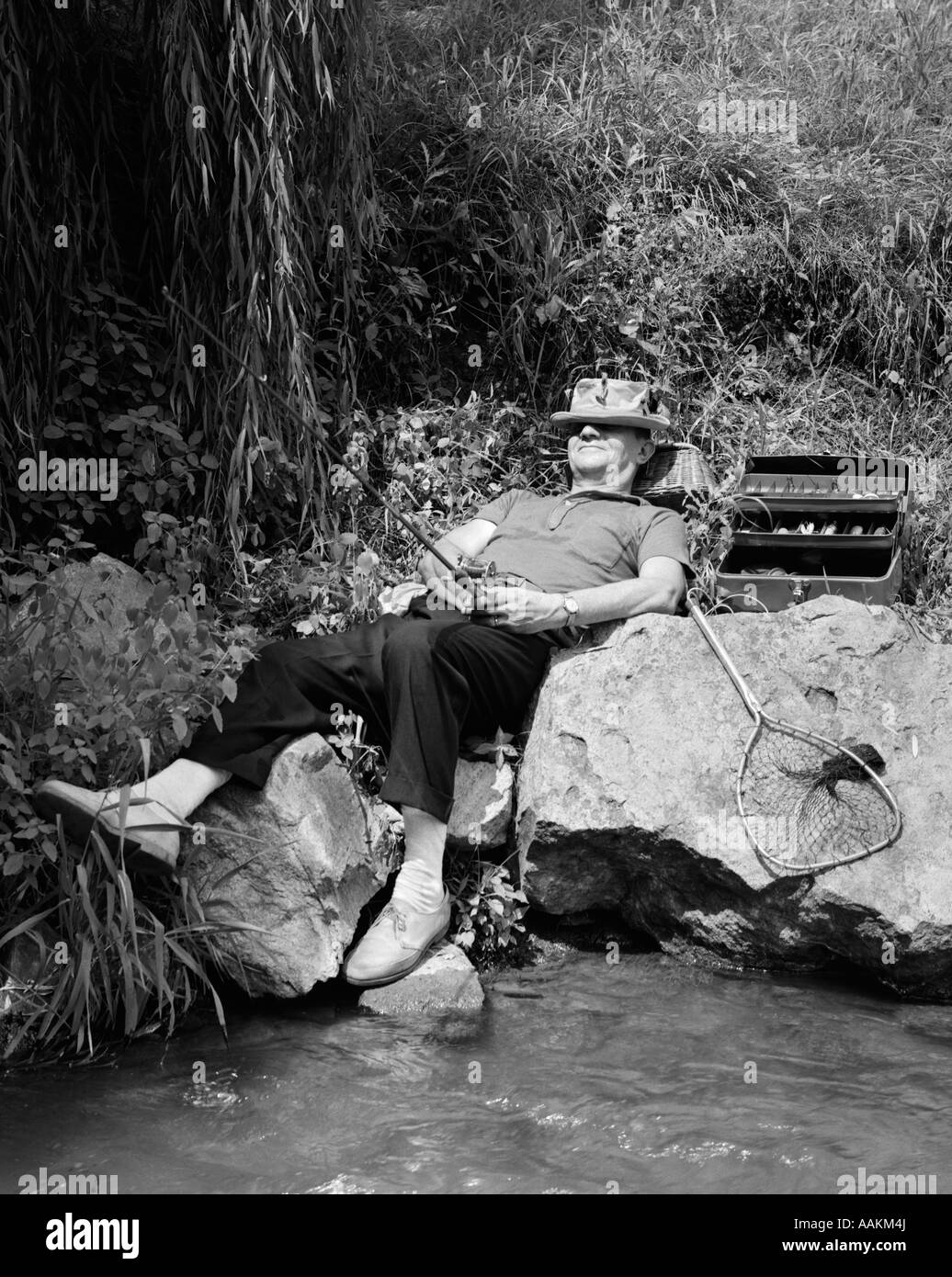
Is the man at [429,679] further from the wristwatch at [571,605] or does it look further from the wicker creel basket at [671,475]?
the wicker creel basket at [671,475]

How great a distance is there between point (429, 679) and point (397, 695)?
0.34 ft

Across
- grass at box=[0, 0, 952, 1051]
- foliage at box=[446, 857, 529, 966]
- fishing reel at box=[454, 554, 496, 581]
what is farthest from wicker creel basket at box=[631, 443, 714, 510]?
foliage at box=[446, 857, 529, 966]

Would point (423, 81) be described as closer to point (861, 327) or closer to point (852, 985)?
Answer: point (861, 327)

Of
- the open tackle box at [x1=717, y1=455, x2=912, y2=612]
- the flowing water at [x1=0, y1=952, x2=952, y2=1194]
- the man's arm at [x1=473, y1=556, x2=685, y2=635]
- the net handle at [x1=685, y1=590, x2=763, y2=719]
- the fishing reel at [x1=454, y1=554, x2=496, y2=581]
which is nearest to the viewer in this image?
the flowing water at [x1=0, y1=952, x2=952, y2=1194]

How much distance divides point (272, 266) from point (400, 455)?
1.10 metres

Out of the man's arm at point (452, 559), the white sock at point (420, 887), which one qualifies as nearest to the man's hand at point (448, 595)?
the man's arm at point (452, 559)

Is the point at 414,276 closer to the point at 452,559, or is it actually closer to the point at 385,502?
the point at 452,559

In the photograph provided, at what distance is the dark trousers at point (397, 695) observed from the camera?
3734 millimetres

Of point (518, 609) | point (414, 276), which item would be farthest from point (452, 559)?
point (414, 276)

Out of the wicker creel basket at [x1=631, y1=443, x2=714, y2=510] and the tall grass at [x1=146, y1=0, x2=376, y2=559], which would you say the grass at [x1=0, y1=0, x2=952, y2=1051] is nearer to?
the tall grass at [x1=146, y1=0, x2=376, y2=559]

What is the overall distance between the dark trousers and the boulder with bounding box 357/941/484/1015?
427 millimetres

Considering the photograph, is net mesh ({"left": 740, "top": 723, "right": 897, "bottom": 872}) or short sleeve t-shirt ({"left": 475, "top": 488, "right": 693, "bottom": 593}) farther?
short sleeve t-shirt ({"left": 475, "top": 488, "right": 693, "bottom": 593})

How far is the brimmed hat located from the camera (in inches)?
187

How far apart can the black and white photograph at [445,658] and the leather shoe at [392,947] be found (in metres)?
0.02
